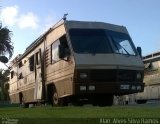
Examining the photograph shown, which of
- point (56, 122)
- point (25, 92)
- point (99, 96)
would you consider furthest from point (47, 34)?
point (56, 122)

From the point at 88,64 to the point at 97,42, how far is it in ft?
3.43

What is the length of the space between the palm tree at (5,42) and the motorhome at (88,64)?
557 centimetres

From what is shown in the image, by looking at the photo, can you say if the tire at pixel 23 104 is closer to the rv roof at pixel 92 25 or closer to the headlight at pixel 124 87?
the rv roof at pixel 92 25

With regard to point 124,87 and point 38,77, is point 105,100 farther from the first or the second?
point 38,77

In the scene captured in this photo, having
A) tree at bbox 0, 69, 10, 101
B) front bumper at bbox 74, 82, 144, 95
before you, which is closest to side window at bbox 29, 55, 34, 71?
front bumper at bbox 74, 82, 144, 95

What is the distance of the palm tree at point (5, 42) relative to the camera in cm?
2391

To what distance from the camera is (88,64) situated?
614 inches

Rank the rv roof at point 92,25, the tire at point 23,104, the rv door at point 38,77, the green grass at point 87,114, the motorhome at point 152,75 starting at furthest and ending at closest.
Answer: the motorhome at point 152,75 → the tire at point 23,104 → the rv door at point 38,77 → the rv roof at point 92,25 → the green grass at point 87,114

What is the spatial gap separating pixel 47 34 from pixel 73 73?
379cm

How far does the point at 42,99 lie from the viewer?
739 inches

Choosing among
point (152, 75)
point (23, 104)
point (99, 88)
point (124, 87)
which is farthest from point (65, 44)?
point (152, 75)

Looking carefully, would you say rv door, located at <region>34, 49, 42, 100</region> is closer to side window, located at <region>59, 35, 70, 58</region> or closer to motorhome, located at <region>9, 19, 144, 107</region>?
motorhome, located at <region>9, 19, 144, 107</region>

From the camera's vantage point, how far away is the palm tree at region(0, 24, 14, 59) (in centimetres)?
2391

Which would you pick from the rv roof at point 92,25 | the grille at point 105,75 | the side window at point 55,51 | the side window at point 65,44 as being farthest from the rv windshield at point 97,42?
the side window at point 55,51
